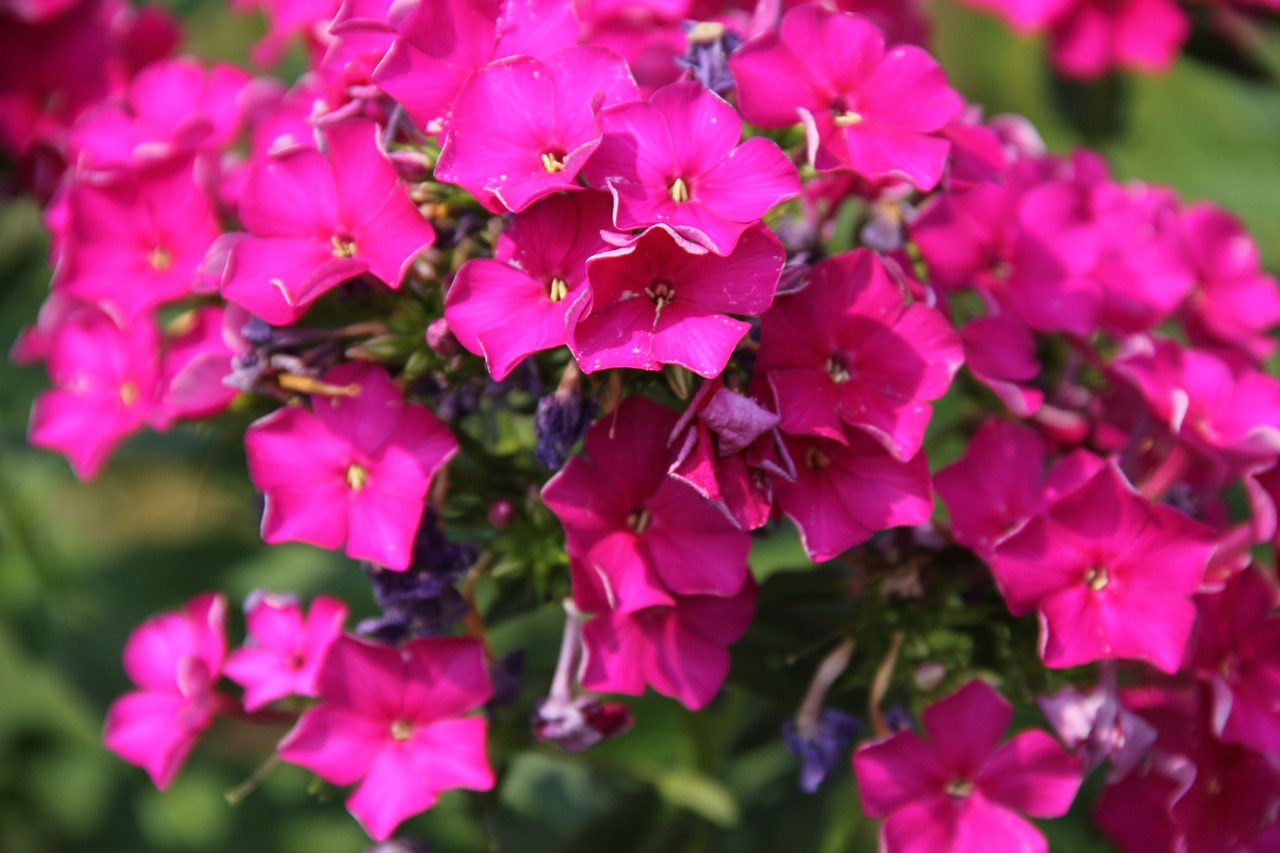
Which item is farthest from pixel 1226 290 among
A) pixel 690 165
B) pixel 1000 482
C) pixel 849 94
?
pixel 690 165

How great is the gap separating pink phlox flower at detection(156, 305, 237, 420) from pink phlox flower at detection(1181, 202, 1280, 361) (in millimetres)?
1628

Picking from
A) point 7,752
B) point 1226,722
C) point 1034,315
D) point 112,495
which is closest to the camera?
point 1226,722

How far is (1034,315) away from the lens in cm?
188

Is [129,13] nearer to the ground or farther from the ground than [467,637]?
farther from the ground

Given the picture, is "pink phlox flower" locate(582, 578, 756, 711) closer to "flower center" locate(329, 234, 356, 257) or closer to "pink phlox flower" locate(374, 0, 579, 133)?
"flower center" locate(329, 234, 356, 257)

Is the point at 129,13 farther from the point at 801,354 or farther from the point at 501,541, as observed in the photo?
the point at 801,354

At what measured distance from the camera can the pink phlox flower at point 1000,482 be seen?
1.64 meters

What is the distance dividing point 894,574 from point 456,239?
748 mm

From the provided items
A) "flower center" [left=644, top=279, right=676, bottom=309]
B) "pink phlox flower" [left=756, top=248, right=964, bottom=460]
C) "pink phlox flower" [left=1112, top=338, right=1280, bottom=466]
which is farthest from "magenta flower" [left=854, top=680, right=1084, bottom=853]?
"flower center" [left=644, top=279, right=676, bottom=309]

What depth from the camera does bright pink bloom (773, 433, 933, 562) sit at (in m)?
1.50

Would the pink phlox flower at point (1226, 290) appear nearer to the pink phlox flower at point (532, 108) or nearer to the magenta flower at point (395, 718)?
the pink phlox flower at point (532, 108)

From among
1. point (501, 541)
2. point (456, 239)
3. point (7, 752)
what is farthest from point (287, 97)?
point (7, 752)

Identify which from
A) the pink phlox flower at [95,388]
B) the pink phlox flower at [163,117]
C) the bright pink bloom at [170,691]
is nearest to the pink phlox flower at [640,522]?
the bright pink bloom at [170,691]

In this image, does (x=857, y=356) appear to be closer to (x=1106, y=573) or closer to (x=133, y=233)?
(x=1106, y=573)
